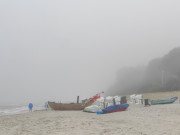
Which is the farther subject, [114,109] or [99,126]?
[114,109]

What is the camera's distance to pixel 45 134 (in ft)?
33.8

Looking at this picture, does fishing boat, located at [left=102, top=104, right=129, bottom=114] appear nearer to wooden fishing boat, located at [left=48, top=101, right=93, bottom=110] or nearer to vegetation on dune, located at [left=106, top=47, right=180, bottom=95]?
wooden fishing boat, located at [left=48, top=101, right=93, bottom=110]

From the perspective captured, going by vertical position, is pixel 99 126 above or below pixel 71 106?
above

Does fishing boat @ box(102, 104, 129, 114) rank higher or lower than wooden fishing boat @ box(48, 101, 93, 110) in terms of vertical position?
higher

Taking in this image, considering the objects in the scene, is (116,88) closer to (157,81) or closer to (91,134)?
(157,81)

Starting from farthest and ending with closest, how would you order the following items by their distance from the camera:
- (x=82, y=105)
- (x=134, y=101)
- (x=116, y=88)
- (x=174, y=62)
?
1. (x=116, y=88)
2. (x=174, y=62)
3. (x=134, y=101)
4. (x=82, y=105)

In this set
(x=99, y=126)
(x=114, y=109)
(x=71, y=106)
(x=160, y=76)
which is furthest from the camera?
(x=160, y=76)

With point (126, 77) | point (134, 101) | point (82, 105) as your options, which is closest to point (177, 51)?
point (126, 77)

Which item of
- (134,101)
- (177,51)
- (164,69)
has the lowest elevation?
(134,101)

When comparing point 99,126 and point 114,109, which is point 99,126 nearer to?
point 99,126

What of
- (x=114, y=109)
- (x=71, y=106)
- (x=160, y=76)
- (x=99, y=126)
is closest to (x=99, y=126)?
(x=99, y=126)

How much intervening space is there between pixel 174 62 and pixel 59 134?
407ft

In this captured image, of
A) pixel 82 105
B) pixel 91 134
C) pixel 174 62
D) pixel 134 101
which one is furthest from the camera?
pixel 174 62

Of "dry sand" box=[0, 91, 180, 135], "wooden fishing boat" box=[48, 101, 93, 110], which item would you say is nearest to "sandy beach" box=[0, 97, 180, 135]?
"dry sand" box=[0, 91, 180, 135]
